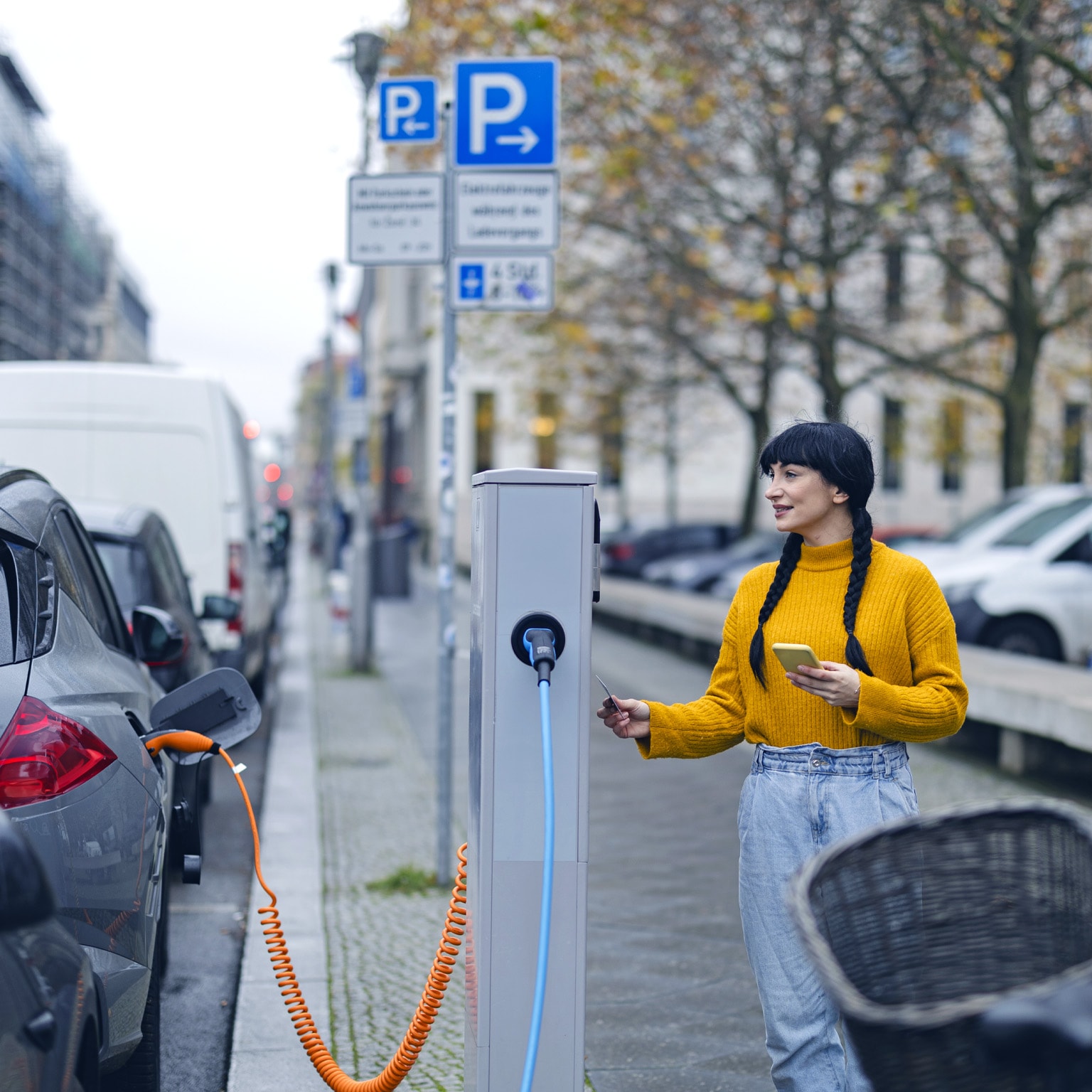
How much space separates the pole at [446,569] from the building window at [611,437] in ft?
66.2

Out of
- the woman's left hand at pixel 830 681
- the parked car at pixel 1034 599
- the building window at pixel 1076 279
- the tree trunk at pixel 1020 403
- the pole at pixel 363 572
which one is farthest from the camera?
the building window at pixel 1076 279

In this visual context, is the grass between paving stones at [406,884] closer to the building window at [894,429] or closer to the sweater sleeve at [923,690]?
the sweater sleeve at [923,690]

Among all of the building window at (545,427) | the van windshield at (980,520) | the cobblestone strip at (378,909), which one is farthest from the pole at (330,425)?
the cobblestone strip at (378,909)

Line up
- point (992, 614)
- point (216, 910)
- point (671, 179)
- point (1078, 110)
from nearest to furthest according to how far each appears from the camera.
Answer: point (216, 910), point (1078, 110), point (992, 614), point (671, 179)

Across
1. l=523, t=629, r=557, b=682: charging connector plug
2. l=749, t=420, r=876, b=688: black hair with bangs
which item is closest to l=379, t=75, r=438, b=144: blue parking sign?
l=749, t=420, r=876, b=688: black hair with bangs

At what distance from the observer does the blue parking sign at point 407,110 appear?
19.9 ft

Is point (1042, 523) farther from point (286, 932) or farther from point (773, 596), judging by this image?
point (773, 596)

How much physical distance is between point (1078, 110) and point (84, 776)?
984 cm

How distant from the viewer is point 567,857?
2.94 meters

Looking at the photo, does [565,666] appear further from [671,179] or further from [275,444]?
[275,444]

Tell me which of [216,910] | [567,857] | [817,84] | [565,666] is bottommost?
[216,910]

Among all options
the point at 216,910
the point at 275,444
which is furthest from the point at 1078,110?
the point at 275,444

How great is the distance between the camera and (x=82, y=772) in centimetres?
286

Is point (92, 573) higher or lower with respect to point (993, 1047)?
higher
